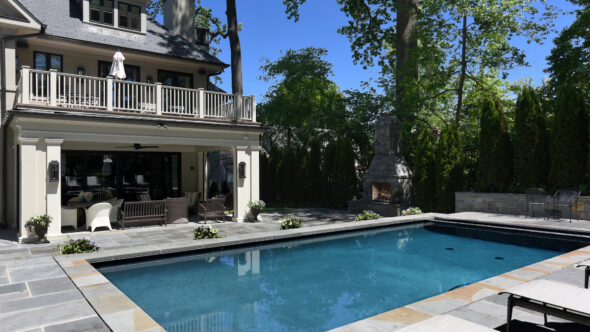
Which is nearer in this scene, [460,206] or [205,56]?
[460,206]

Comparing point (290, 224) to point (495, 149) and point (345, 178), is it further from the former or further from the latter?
point (495, 149)

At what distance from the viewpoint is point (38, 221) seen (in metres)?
9.62

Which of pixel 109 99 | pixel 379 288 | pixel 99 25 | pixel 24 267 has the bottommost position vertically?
pixel 379 288

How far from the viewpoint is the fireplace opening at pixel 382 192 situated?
56.6 ft

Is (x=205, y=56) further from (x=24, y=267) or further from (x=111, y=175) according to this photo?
(x=24, y=267)

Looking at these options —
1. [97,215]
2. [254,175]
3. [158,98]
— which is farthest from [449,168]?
[97,215]

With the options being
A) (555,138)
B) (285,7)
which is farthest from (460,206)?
(285,7)

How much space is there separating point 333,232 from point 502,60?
42.4 feet

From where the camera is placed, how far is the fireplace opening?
17.2m

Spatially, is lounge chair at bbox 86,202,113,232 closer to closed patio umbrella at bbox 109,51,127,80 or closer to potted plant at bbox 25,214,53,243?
potted plant at bbox 25,214,53,243

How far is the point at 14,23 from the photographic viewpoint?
1221 cm

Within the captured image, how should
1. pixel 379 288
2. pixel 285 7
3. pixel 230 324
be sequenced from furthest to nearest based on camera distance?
→ pixel 285 7 < pixel 379 288 < pixel 230 324

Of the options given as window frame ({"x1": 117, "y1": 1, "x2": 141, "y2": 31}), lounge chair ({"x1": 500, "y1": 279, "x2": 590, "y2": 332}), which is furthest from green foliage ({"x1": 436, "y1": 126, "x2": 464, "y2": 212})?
window frame ({"x1": 117, "y1": 1, "x2": 141, "y2": 31})

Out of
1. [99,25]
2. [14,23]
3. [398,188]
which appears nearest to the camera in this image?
[14,23]
